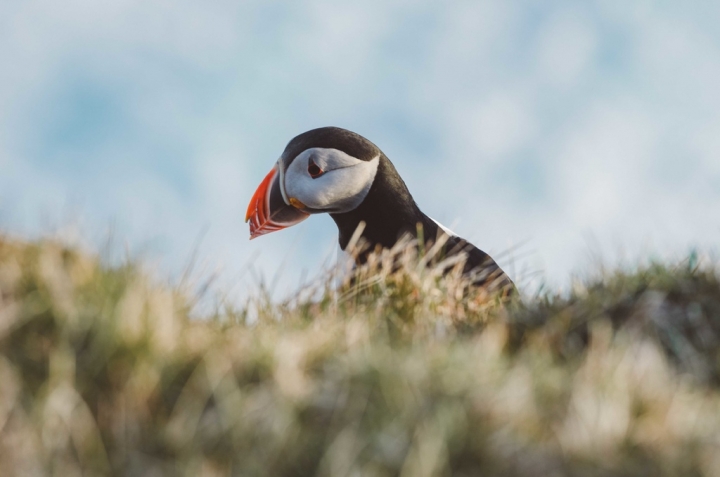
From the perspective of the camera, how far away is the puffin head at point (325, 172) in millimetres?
5152

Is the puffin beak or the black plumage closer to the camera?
the black plumage

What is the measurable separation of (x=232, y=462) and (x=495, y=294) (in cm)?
282

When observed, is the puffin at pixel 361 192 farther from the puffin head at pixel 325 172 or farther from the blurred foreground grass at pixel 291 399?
the blurred foreground grass at pixel 291 399

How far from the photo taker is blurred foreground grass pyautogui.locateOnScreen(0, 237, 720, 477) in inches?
77.3

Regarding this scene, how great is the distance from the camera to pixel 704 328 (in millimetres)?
3219

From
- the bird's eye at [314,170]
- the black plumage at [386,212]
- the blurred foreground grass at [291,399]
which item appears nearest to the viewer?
the blurred foreground grass at [291,399]

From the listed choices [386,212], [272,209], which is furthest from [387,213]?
[272,209]

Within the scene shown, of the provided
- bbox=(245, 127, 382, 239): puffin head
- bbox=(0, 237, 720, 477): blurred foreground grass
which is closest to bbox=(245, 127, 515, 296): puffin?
bbox=(245, 127, 382, 239): puffin head

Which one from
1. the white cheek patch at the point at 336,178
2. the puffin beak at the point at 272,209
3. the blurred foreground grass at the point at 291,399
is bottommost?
the blurred foreground grass at the point at 291,399

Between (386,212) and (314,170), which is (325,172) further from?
(386,212)

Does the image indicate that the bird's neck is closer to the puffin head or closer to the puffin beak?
the puffin head

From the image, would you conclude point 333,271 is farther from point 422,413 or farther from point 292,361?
point 422,413

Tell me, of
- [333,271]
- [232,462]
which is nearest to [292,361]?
[232,462]

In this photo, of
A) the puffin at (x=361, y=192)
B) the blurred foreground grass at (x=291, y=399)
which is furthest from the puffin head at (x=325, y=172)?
the blurred foreground grass at (x=291, y=399)
